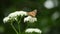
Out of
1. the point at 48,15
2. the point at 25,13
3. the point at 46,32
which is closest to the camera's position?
the point at 25,13

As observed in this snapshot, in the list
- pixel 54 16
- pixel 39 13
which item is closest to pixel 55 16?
pixel 54 16

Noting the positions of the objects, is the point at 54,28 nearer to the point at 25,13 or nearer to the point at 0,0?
the point at 0,0

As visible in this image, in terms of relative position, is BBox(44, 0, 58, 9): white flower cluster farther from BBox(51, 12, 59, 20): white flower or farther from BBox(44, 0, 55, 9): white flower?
BBox(51, 12, 59, 20): white flower

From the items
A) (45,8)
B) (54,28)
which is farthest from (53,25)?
(45,8)

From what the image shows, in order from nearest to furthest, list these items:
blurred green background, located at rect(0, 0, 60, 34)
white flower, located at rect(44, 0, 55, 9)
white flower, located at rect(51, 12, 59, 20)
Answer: blurred green background, located at rect(0, 0, 60, 34), white flower, located at rect(51, 12, 59, 20), white flower, located at rect(44, 0, 55, 9)

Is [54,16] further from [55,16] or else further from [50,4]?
[50,4]

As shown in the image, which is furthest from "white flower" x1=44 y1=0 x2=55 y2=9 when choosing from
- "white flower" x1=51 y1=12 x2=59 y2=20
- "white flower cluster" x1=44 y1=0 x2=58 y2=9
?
"white flower" x1=51 y1=12 x2=59 y2=20

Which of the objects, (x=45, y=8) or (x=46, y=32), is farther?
(x=45, y=8)

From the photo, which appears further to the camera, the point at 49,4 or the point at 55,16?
the point at 49,4
